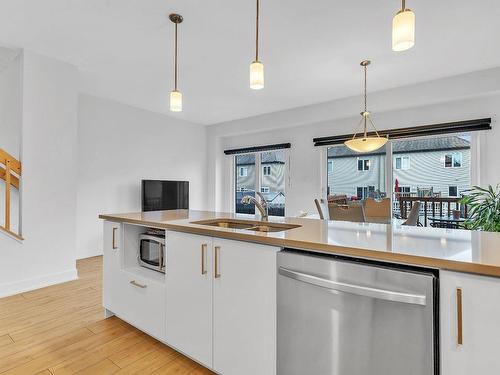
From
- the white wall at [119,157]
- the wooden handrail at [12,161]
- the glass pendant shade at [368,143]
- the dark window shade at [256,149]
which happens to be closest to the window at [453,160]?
the glass pendant shade at [368,143]

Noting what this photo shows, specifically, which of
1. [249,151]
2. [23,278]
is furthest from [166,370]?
[249,151]

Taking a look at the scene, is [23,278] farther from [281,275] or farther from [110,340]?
[281,275]

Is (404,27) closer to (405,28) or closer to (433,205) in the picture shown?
(405,28)

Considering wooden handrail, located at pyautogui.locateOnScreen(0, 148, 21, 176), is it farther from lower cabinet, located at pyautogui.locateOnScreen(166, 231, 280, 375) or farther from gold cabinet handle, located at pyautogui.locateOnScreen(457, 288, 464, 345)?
gold cabinet handle, located at pyautogui.locateOnScreen(457, 288, 464, 345)

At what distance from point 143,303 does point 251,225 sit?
36.0 inches

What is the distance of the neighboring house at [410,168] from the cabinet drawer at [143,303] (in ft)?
12.8

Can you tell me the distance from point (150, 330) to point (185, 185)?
3897 mm

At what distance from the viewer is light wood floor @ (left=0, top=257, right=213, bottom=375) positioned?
1674mm

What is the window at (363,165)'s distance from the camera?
475cm

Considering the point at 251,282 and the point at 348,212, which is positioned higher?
the point at 348,212

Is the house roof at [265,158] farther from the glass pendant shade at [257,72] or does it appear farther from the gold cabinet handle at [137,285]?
the gold cabinet handle at [137,285]

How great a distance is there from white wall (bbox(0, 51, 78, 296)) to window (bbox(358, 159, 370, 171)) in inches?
168

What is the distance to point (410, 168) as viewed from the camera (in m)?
4.38

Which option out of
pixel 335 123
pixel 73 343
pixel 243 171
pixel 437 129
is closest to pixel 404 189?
pixel 437 129
